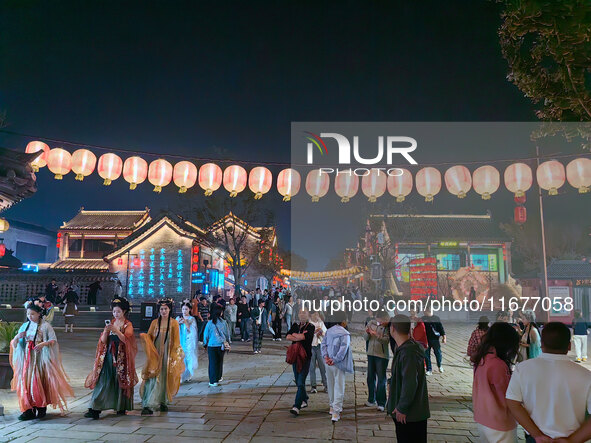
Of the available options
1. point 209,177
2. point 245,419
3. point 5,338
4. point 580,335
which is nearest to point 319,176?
point 209,177

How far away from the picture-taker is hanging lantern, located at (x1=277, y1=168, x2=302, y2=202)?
42.4 ft

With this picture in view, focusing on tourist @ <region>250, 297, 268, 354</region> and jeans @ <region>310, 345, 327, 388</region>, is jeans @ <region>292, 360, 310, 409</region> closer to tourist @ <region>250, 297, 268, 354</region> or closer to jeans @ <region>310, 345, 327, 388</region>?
jeans @ <region>310, 345, 327, 388</region>

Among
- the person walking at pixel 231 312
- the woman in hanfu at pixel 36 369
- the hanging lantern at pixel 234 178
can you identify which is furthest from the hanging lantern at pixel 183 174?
the woman in hanfu at pixel 36 369

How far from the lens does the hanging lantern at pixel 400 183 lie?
12414 millimetres

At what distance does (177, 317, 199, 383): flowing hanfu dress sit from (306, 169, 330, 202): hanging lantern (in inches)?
208

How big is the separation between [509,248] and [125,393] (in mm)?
35270

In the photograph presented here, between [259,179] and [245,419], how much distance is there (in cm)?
785

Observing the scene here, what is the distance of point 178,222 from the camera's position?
2991 cm

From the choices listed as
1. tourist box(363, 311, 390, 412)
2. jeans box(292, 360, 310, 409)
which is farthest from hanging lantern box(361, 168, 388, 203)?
jeans box(292, 360, 310, 409)

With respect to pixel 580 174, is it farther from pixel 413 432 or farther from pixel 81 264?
pixel 81 264

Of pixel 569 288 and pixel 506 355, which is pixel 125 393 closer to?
pixel 506 355

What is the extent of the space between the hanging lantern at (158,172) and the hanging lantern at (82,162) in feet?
5.35

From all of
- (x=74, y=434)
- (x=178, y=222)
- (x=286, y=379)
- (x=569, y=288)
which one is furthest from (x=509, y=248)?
(x=74, y=434)

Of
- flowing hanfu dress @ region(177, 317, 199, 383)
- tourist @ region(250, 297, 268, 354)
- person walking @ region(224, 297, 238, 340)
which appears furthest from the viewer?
person walking @ region(224, 297, 238, 340)
